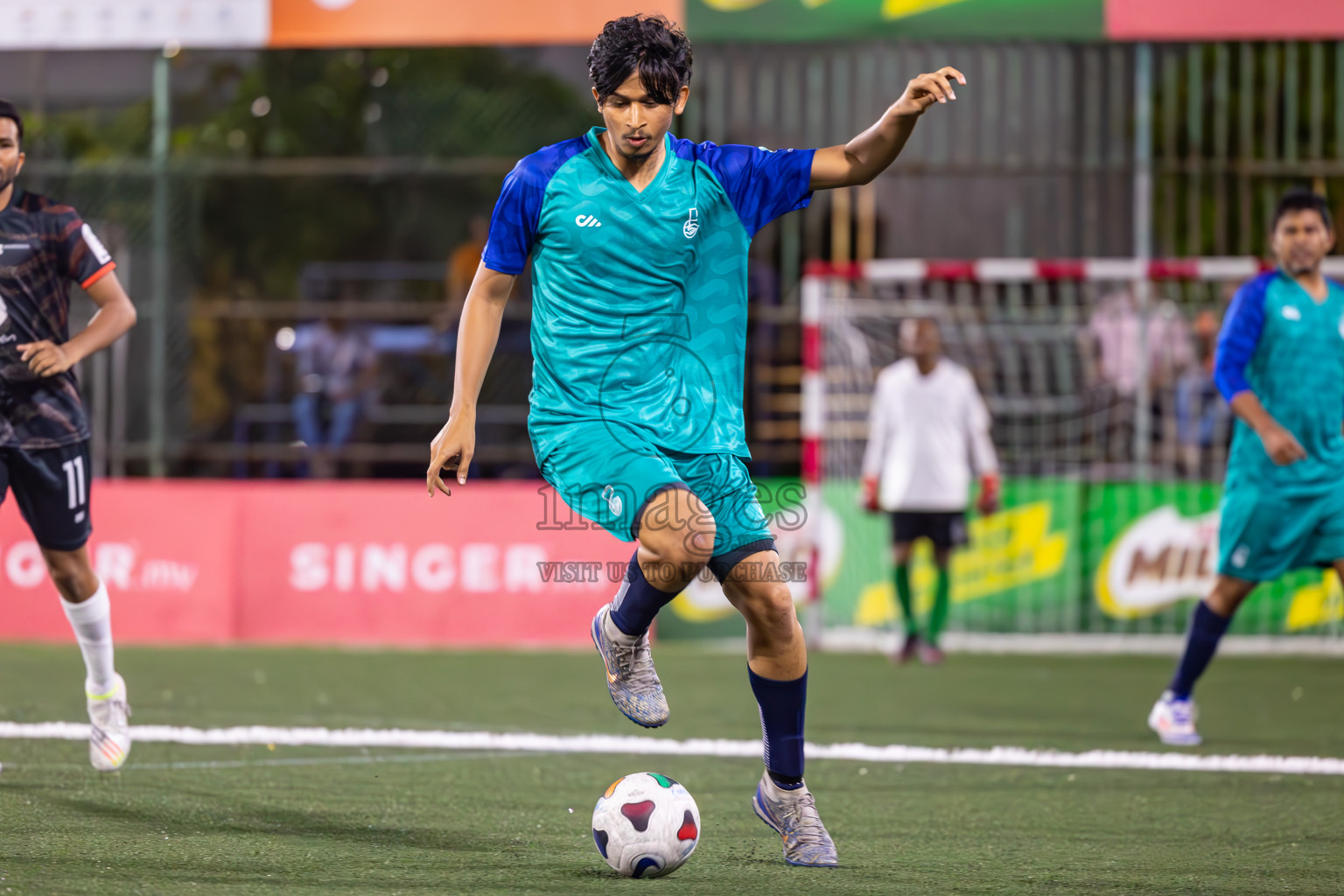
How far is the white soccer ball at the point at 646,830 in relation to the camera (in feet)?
13.5

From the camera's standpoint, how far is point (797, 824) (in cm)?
439

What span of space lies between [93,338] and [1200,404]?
8.21 meters

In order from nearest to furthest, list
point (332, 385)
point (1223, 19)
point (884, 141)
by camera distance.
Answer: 1. point (884, 141)
2. point (1223, 19)
3. point (332, 385)

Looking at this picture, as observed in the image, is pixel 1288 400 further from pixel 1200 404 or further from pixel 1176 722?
pixel 1200 404

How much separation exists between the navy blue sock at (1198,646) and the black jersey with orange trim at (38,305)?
4535mm

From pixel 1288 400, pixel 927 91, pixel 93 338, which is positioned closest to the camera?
pixel 927 91

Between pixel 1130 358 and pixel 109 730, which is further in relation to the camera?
pixel 1130 358

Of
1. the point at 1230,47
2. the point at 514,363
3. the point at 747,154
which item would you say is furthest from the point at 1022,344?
the point at 747,154

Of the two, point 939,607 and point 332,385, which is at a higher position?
point 332,385

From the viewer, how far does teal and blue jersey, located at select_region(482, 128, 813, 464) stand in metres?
4.25

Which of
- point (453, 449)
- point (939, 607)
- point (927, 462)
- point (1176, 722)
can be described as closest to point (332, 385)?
point (927, 462)

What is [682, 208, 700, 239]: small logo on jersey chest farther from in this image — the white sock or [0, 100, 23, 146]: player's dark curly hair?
the white sock

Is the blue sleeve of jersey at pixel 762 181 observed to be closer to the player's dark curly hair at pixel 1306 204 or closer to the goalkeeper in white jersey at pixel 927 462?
the player's dark curly hair at pixel 1306 204

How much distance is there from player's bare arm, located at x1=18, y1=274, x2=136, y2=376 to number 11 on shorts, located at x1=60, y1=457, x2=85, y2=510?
315 mm
